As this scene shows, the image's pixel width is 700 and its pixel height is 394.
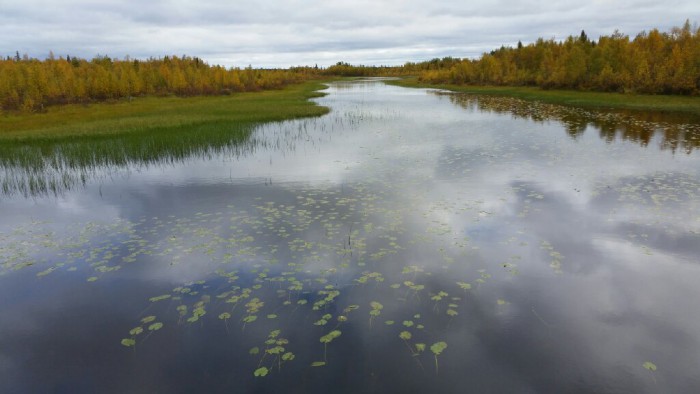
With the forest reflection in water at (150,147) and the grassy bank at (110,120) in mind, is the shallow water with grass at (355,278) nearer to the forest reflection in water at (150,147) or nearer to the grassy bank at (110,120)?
the forest reflection in water at (150,147)

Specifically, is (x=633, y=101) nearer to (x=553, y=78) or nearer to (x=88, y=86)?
(x=553, y=78)

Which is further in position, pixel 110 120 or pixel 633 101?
pixel 633 101

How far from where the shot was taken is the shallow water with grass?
23.9ft

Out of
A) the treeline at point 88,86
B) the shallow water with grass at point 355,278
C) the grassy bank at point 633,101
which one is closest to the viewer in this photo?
the shallow water with grass at point 355,278

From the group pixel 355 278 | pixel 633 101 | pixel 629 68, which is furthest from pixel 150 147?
pixel 629 68

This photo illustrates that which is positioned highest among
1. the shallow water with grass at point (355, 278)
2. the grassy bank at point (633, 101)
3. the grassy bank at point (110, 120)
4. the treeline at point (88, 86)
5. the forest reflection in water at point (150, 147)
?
the treeline at point (88, 86)

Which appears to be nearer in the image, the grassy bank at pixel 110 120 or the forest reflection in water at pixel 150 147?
the forest reflection in water at pixel 150 147

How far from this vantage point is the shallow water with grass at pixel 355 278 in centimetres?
727

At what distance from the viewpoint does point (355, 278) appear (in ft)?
33.8

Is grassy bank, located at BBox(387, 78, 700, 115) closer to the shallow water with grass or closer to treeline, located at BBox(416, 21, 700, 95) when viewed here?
treeline, located at BBox(416, 21, 700, 95)

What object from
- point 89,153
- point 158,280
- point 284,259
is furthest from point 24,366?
point 89,153

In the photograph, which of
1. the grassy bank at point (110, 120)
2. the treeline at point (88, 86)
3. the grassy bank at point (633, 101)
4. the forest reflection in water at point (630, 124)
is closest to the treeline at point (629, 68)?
the grassy bank at point (633, 101)

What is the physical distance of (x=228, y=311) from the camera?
9008mm

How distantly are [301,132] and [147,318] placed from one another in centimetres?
2753
